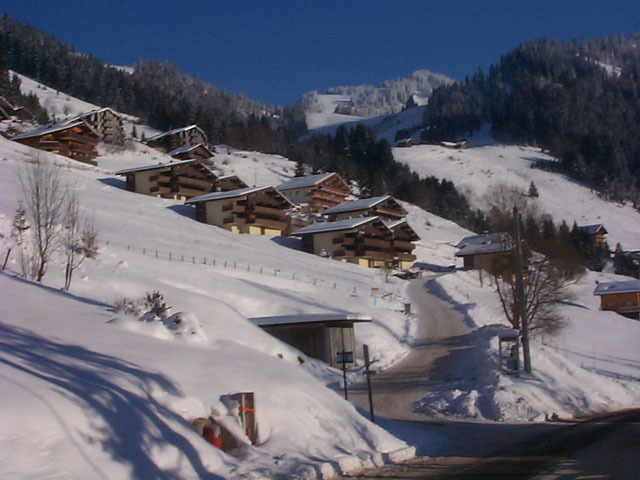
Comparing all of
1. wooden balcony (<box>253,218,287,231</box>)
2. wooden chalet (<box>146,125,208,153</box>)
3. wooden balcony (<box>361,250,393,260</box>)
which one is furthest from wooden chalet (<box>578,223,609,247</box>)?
wooden chalet (<box>146,125,208,153</box>)

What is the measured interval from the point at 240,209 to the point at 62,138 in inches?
1004

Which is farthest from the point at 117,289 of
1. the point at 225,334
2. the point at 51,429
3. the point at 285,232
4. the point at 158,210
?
the point at 285,232

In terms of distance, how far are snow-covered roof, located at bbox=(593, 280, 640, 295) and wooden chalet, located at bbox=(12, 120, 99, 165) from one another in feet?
198

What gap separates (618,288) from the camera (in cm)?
6994

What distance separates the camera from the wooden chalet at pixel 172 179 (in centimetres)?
6894

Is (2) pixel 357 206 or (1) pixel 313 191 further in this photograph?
(1) pixel 313 191

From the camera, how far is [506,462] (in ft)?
39.7

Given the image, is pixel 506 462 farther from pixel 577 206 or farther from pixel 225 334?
pixel 577 206

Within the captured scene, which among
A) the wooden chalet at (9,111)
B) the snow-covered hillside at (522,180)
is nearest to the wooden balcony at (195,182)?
the wooden chalet at (9,111)

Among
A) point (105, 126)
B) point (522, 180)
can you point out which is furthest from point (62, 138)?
point (522, 180)

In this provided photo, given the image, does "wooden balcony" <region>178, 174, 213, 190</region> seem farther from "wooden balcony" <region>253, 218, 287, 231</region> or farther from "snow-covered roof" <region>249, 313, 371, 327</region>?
"snow-covered roof" <region>249, 313, 371, 327</region>

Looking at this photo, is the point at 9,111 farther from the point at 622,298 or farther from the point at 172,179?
the point at 622,298

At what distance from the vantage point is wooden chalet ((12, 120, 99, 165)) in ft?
244

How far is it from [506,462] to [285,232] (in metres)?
60.8
